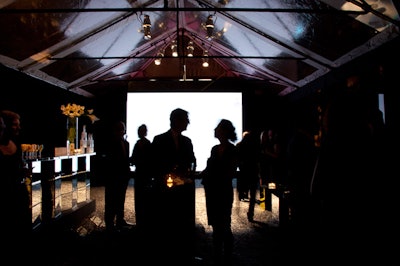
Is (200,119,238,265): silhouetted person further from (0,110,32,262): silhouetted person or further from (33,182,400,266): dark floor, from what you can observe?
(0,110,32,262): silhouetted person

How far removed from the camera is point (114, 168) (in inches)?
202

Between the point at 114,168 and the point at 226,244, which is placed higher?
the point at 114,168

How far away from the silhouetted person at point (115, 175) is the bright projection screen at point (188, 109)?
6.86m

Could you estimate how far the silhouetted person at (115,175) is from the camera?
5.12 meters

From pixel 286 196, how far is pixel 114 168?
2.46 m

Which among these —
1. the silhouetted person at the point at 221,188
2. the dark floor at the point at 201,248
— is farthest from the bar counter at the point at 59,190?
the silhouetted person at the point at 221,188

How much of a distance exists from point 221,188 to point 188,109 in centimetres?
874

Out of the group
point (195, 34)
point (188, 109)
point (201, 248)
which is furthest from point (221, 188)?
point (188, 109)

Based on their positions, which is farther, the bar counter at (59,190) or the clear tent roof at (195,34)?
the clear tent roof at (195,34)

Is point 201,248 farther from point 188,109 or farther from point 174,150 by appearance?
point 188,109

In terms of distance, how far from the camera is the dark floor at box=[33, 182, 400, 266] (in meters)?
3.38

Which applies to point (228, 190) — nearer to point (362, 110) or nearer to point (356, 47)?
point (362, 110)

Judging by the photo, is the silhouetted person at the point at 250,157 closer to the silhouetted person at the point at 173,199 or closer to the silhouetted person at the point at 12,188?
the silhouetted person at the point at 173,199

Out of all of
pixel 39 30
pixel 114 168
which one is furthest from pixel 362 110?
pixel 39 30
